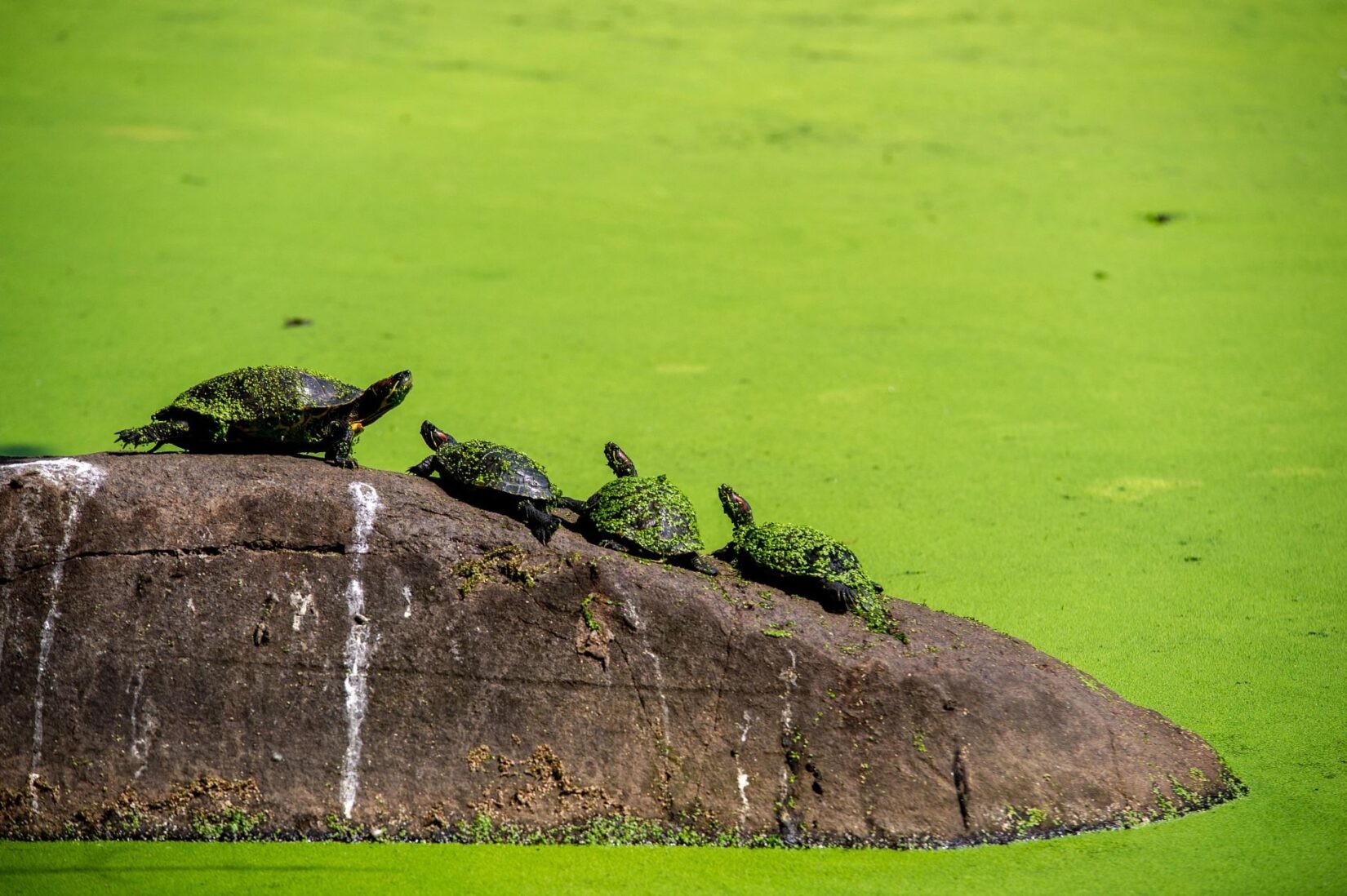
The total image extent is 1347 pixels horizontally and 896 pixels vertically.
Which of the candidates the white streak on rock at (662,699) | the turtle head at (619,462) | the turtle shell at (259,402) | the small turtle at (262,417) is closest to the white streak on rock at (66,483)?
the small turtle at (262,417)

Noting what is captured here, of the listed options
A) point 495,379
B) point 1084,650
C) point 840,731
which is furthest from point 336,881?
point 495,379

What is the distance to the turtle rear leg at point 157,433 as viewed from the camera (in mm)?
3121

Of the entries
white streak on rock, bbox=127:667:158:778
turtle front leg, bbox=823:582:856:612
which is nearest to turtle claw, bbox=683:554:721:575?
turtle front leg, bbox=823:582:856:612

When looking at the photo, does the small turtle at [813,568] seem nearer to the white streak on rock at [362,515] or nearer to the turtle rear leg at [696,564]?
the turtle rear leg at [696,564]

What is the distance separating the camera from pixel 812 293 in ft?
22.0

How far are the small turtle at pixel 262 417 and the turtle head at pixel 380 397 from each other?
13mm

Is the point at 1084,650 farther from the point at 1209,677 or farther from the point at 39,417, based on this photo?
the point at 39,417

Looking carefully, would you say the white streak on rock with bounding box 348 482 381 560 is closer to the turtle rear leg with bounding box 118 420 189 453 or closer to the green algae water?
the turtle rear leg with bounding box 118 420 189 453

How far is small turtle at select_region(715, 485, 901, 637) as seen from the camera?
3.08 metres

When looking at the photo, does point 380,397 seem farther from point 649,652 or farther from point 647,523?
point 649,652

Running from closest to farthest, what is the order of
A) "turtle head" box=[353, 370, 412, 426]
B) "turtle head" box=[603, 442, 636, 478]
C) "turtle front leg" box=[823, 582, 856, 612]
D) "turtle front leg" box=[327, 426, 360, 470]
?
"turtle front leg" box=[823, 582, 856, 612] → "turtle front leg" box=[327, 426, 360, 470] → "turtle head" box=[353, 370, 412, 426] → "turtle head" box=[603, 442, 636, 478]

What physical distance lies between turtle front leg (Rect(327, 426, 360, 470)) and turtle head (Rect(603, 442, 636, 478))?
948 millimetres

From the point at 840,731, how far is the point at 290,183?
6038 mm

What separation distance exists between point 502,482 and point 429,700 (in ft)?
1.78
